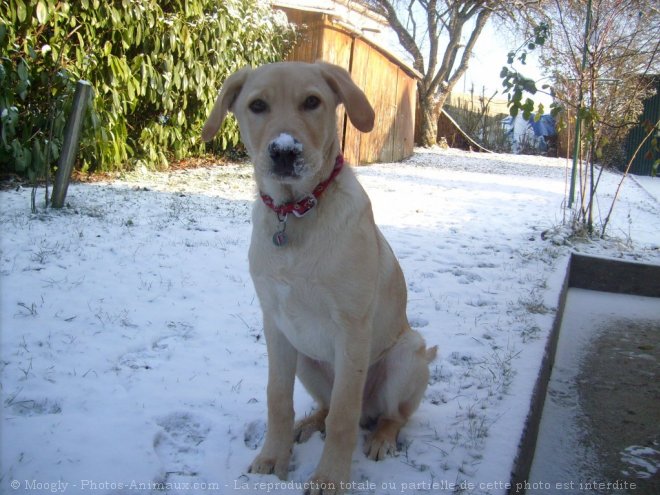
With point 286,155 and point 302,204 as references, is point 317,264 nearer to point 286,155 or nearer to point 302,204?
point 302,204

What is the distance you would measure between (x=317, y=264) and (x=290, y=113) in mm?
585

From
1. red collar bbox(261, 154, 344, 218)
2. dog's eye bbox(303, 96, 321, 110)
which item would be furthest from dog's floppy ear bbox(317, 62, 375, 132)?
red collar bbox(261, 154, 344, 218)

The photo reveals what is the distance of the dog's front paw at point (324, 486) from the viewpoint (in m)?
1.91

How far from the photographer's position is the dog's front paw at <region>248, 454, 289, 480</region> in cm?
203

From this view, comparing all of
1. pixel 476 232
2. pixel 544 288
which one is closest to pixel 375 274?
pixel 544 288

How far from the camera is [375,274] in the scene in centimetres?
205

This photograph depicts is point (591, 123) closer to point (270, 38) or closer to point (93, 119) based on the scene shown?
point (93, 119)

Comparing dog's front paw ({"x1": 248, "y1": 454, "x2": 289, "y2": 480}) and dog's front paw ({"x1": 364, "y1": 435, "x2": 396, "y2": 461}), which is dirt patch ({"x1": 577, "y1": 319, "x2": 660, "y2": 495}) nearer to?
dog's front paw ({"x1": 364, "y1": 435, "x2": 396, "y2": 461})

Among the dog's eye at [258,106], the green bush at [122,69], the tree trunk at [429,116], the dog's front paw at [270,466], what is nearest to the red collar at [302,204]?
the dog's eye at [258,106]

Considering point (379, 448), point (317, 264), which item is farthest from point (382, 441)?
point (317, 264)

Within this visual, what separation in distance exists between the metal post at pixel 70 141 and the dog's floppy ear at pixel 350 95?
13.2ft

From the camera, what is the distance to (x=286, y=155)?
187 centimetres

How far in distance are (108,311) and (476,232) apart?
14.3 feet

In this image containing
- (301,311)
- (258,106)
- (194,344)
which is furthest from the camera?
(194,344)
